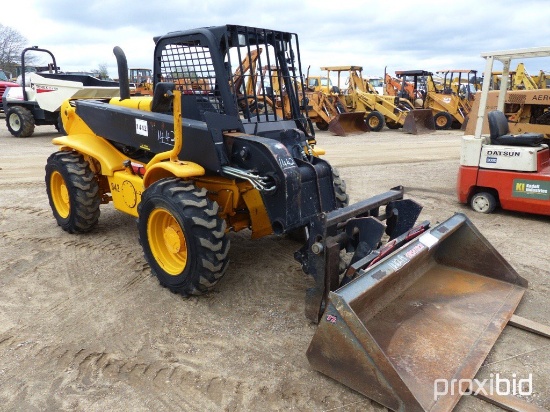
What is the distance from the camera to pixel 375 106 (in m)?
17.3

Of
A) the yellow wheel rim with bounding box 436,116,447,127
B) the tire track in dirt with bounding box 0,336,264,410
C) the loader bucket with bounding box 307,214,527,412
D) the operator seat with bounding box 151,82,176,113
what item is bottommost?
the tire track in dirt with bounding box 0,336,264,410

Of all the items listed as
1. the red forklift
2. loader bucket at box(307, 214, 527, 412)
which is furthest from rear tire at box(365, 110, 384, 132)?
loader bucket at box(307, 214, 527, 412)

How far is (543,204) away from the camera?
5512mm

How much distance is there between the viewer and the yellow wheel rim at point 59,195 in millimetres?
5168

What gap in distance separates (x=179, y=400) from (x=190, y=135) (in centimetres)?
197

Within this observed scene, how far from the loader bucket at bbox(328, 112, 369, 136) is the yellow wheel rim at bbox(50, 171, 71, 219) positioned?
37.8ft

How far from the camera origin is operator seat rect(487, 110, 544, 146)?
564 centimetres

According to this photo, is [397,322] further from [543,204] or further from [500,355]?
[543,204]

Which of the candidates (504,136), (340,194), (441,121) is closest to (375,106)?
(441,121)

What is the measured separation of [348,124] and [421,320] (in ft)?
44.7

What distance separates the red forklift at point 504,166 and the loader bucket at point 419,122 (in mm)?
10286

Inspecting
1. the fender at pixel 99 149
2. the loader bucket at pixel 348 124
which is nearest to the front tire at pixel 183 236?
the fender at pixel 99 149

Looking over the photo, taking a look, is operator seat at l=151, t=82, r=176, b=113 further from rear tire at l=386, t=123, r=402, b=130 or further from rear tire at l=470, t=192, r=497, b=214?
rear tire at l=386, t=123, r=402, b=130

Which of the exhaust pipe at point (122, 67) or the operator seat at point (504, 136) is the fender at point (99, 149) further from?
the operator seat at point (504, 136)
